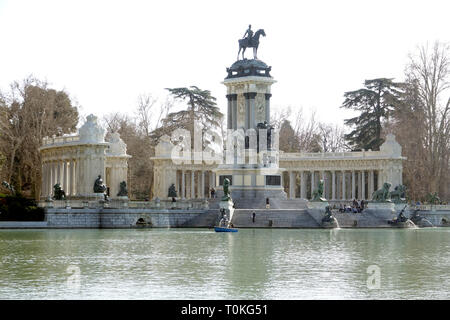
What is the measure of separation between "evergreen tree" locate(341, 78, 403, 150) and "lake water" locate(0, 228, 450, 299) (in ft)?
147

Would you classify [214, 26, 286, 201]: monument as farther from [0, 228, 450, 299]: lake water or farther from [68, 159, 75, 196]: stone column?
[0, 228, 450, 299]: lake water

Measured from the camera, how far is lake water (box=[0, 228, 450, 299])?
24.0 m

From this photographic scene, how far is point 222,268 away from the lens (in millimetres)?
29953

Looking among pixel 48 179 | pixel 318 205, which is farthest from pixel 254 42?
pixel 48 179

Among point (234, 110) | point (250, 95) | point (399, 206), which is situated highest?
point (250, 95)

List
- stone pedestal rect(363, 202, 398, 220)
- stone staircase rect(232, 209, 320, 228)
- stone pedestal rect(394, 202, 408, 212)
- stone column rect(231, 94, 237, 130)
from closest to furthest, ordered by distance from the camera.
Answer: stone staircase rect(232, 209, 320, 228)
stone pedestal rect(363, 202, 398, 220)
stone pedestal rect(394, 202, 408, 212)
stone column rect(231, 94, 237, 130)

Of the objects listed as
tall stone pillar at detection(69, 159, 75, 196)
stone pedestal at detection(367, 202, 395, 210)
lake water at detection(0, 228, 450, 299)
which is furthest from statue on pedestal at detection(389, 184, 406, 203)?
tall stone pillar at detection(69, 159, 75, 196)

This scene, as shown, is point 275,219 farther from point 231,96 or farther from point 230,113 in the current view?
point 231,96

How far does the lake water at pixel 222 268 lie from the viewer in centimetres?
2402

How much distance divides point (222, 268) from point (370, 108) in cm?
6408

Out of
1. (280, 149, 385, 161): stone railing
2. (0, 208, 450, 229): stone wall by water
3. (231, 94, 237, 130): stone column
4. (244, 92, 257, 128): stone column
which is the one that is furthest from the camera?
(280, 149, 385, 161): stone railing

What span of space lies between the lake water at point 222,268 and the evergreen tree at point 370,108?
44.7 m

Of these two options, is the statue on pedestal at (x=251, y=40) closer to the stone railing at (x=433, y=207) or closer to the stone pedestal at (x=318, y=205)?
the stone pedestal at (x=318, y=205)
